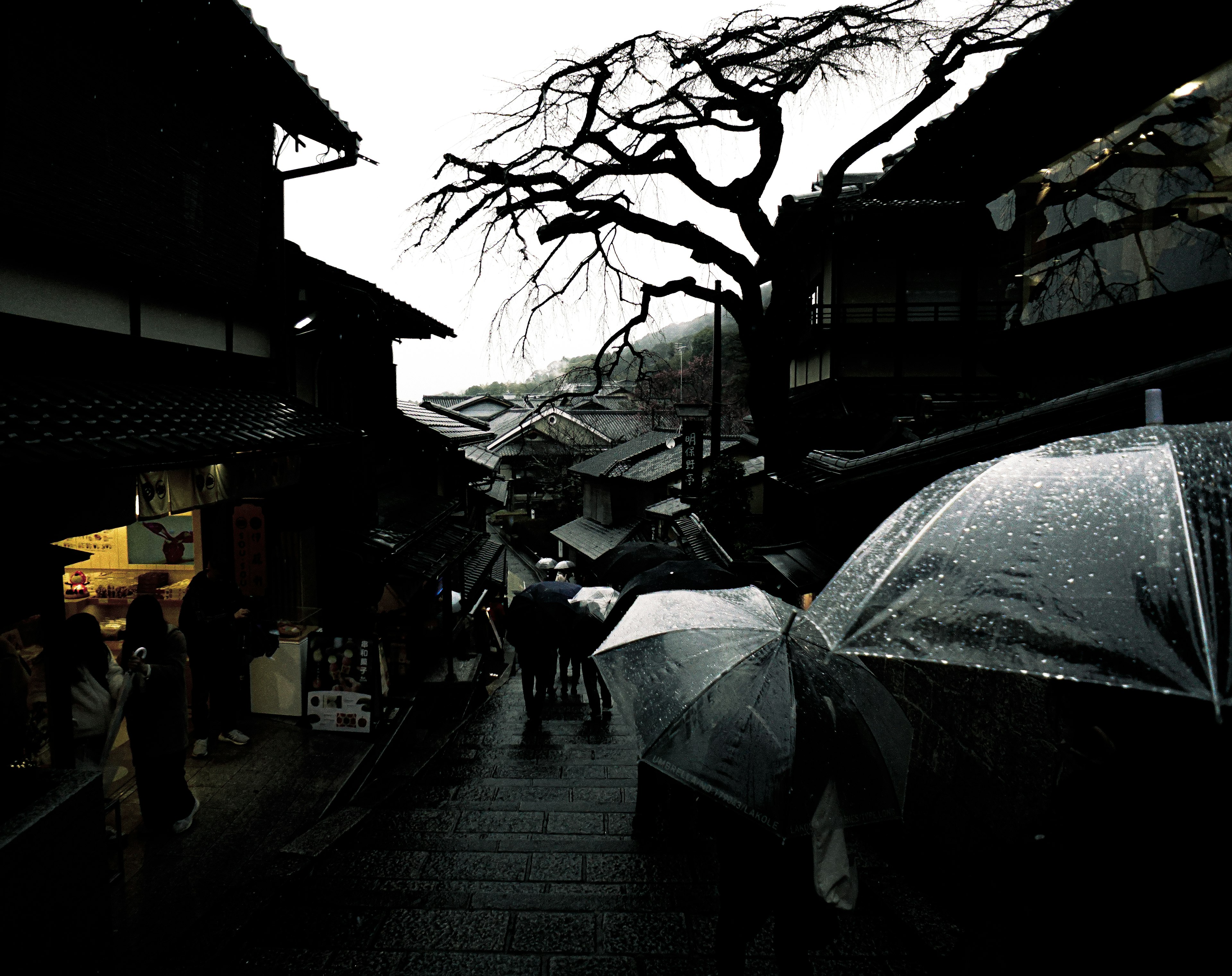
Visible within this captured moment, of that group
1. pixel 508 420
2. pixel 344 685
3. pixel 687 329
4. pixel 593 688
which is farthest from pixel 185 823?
pixel 687 329

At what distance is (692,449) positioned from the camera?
879 inches

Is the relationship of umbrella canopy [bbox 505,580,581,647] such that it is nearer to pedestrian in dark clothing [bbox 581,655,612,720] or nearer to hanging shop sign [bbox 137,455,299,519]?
pedestrian in dark clothing [bbox 581,655,612,720]

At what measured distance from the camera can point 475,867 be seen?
5.70 m

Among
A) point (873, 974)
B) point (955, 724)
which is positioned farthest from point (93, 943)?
point (955, 724)

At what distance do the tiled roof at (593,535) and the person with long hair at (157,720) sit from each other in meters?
25.0

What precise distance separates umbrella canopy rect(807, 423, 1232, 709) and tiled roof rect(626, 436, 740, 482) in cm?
2679

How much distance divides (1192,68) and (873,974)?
7.36m

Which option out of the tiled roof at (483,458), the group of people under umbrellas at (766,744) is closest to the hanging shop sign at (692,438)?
the tiled roof at (483,458)

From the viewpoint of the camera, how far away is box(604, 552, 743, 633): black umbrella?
768cm

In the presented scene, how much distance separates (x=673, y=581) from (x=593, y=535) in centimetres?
2905

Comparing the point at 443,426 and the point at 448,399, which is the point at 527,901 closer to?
the point at 443,426

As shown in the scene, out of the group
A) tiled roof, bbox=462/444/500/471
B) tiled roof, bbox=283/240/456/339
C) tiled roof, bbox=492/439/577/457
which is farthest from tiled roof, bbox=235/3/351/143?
tiled roof, bbox=492/439/577/457

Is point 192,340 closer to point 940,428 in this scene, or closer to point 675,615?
point 675,615

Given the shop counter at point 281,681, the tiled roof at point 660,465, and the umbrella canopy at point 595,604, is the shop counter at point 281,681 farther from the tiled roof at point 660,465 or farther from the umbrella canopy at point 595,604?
the tiled roof at point 660,465
